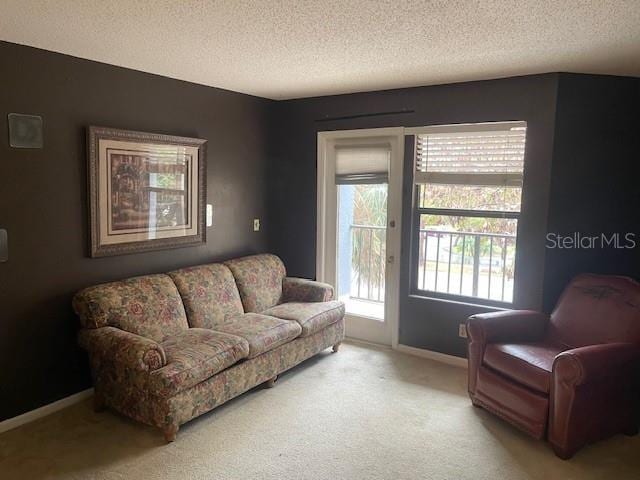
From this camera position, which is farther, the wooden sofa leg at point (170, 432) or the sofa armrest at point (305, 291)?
the sofa armrest at point (305, 291)

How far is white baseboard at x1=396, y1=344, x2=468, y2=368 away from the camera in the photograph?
4.02 metres

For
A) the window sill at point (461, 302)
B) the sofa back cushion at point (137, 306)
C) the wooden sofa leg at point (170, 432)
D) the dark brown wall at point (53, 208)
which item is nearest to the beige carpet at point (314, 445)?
the wooden sofa leg at point (170, 432)

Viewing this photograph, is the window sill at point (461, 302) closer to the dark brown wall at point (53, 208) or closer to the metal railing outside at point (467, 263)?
the metal railing outside at point (467, 263)

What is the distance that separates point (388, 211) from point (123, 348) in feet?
8.10

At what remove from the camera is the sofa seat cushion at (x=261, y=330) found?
130 inches

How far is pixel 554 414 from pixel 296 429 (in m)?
1.51

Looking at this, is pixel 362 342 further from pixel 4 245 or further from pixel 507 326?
pixel 4 245

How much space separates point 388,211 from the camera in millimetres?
4277

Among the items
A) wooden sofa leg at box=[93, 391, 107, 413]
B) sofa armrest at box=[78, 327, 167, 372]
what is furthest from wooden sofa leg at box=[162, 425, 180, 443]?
wooden sofa leg at box=[93, 391, 107, 413]

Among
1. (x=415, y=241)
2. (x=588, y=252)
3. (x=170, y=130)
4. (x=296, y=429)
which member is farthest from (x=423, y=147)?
(x=296, y=429)

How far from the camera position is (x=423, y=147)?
4109 millimetres

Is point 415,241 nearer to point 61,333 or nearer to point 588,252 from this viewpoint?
point 588,252

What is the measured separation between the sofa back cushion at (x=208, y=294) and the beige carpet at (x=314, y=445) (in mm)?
666

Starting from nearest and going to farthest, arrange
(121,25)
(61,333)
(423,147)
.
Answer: (121,25), (61,333), (423,147)
